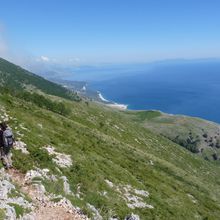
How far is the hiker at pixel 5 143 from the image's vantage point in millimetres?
27188

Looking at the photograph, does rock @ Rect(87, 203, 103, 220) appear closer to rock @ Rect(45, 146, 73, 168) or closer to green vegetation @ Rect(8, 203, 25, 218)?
green vegetation @ Rect(8, 203, 25, 218)

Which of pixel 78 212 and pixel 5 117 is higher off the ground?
pixel 5 117

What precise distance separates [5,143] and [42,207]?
5.64 m

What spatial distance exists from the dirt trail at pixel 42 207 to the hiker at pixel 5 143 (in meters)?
0.80

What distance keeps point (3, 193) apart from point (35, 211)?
2.32 metres

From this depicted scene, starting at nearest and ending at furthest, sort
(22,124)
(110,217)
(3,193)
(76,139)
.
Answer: (3,193) < (110,217) < (22,124) < (76,139)

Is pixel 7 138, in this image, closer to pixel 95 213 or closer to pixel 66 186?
pixel 66 186

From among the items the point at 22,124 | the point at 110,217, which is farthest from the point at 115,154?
the point at 110,217

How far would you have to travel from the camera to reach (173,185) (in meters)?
52.2

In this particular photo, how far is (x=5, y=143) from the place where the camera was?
2730 centimetres

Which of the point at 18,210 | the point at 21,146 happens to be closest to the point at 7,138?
the point at 21,146

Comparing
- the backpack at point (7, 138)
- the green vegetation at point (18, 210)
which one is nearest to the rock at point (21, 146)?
the backpack at point (7, 138)

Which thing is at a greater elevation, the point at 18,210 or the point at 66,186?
the point at 18,210

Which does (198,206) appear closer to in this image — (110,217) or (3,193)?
(110,217)
